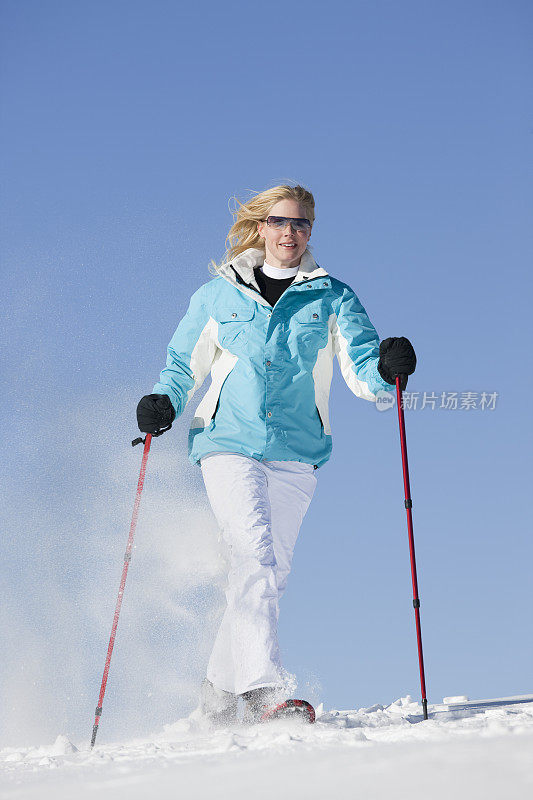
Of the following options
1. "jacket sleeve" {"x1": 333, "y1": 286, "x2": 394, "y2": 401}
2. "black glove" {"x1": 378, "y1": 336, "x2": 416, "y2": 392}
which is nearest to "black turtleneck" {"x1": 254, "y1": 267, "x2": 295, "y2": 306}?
"jacket sleeve" {"x1": 333, "y1": 286, "x2": 394, "y2": 401}

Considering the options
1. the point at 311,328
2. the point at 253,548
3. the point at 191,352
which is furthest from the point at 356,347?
the point at 253,548

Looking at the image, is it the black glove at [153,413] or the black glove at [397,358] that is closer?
the black glove at [397,358]

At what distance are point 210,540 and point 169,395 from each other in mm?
1407

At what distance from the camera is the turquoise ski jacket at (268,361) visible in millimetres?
4680

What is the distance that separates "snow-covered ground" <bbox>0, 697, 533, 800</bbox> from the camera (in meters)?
2.14

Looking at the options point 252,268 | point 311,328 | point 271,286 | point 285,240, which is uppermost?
point 285,240

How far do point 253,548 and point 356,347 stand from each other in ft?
4.44

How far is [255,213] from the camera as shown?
5359 mm

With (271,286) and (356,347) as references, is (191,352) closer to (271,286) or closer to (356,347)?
(271,286)

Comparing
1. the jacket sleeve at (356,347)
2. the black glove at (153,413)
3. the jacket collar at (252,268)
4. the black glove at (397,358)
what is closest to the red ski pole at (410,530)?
the black glove at (397,358)

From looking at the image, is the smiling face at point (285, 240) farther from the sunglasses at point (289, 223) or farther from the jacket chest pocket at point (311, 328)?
the jacket chest pocket at point (311, 328)

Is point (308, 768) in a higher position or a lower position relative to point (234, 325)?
lower

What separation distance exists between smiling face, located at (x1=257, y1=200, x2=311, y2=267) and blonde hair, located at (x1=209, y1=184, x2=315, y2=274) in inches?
3.1

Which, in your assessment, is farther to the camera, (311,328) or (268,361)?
(311,328)
